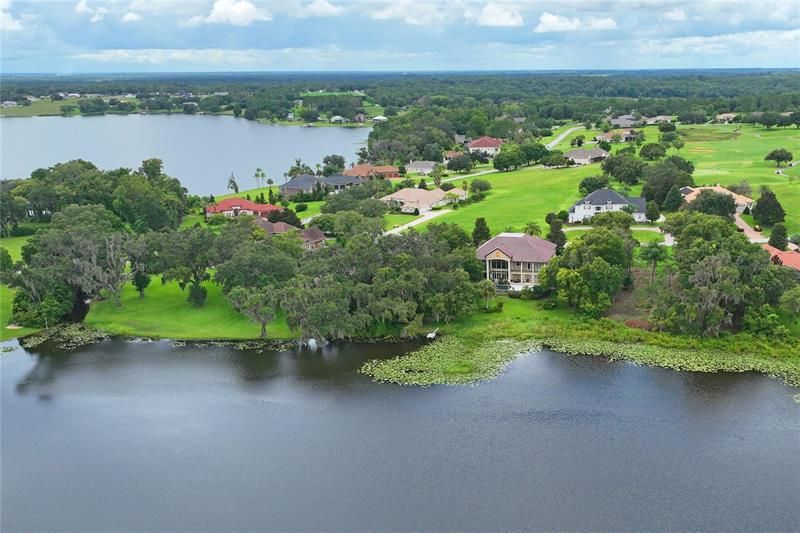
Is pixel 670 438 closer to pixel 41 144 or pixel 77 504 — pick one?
pixel 77 504

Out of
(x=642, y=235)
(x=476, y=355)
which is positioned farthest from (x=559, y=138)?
(x=476, y=355)

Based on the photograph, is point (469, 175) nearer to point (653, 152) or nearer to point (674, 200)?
point (653, 152)

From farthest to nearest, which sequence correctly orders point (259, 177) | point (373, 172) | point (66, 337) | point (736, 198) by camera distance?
point (259, 177), point (373, 172), point (736, 198), point (66, 337)

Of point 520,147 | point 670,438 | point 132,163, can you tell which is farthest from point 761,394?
point 132,163

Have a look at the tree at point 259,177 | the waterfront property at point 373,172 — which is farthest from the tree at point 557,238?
the tree at point 259,177

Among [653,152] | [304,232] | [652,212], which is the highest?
[653,152]

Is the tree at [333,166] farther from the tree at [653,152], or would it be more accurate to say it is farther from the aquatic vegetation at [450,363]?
the aquatic vegetation at [450,363]

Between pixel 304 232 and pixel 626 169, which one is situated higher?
pixel 626 169
